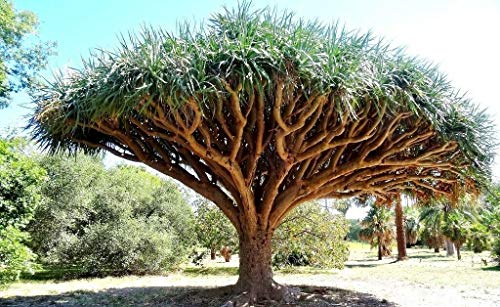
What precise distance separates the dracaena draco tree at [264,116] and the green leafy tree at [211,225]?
9066mm

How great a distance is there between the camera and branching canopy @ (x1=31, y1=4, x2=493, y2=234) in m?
5.93

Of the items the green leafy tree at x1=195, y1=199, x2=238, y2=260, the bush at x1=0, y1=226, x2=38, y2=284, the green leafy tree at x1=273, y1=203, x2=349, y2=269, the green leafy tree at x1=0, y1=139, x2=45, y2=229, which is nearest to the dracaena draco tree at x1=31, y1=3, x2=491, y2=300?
the green leafy tree at x1=0, y1=139, x2=45, y2=229

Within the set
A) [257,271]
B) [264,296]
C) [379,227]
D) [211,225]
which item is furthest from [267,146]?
[379,227]

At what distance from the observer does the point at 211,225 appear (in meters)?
17.7

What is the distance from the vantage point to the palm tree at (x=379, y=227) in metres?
27.2

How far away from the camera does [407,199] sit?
1097cm

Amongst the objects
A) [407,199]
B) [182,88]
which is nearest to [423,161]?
[407,199]

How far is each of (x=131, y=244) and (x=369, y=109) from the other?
10224 millimetres

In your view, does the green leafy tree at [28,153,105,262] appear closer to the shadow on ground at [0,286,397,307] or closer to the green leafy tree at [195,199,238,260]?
the green leafy tree at [195,199,238,260]

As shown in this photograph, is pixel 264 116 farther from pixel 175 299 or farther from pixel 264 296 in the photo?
pixel 175 299

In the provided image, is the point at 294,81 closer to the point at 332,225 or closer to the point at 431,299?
the point at 431,299

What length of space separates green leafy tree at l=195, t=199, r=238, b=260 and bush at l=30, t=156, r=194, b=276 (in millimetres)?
1868

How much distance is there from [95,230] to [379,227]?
18658mm

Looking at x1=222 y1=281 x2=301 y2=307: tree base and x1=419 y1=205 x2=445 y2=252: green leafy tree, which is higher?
x1=419 y1=205 x2=445 y2=252: green leafy tree
